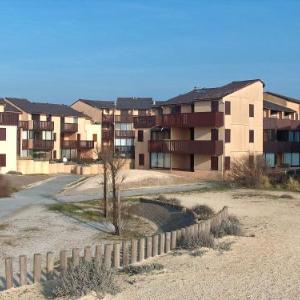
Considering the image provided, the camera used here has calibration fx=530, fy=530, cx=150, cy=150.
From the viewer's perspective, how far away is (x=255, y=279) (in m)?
Answer: 13.9

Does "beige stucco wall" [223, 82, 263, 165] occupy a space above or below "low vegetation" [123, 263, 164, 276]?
above

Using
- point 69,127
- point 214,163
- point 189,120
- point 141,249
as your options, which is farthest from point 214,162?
point 141,249

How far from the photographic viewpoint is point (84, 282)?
489 inches

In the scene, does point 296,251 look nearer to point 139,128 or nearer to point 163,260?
point 163,260

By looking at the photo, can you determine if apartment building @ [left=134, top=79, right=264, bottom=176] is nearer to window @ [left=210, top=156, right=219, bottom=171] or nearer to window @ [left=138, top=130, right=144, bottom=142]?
window @ [left=210, top=156, right=219, bottom=171]

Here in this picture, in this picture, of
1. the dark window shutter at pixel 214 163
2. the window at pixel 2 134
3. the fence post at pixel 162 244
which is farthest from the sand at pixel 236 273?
the window at pixel 2 134

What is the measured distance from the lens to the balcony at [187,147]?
5281 centimetres

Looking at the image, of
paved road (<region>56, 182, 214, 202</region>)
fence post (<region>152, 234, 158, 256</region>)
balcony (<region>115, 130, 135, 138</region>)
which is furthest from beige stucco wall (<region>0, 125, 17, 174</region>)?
fence post (<region>152, 234, 158, 256</region>)

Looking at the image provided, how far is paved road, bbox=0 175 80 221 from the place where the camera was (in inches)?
1184

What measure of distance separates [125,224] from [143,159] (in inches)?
1452

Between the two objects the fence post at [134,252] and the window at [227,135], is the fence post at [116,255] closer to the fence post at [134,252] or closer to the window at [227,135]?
the fence post at [134,252]

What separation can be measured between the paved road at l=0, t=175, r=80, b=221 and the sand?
13844 millimetres

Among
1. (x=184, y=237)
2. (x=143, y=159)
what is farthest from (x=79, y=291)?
(x=143, y=159)

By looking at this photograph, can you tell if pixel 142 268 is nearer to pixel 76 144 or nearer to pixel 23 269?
pixel 23 269
